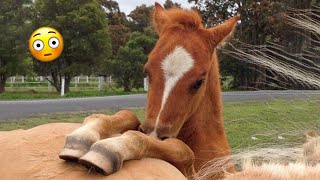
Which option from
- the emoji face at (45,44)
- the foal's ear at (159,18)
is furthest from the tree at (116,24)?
the foal's ear at (159,18)

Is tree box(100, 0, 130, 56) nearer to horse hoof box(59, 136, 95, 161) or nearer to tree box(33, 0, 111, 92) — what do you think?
tree box(33, 0, 111, 92)

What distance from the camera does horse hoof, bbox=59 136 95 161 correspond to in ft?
5.29

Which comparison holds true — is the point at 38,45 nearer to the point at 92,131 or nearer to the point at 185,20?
the point at 185,20

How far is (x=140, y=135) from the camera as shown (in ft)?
5.87

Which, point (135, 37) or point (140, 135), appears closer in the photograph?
point (140, 135)

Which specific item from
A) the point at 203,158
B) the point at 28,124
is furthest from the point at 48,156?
the point at 28,124

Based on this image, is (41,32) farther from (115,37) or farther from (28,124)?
(115,37)

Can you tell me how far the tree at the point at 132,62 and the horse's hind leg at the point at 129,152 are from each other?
26.5m

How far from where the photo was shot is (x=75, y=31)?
27.7 m

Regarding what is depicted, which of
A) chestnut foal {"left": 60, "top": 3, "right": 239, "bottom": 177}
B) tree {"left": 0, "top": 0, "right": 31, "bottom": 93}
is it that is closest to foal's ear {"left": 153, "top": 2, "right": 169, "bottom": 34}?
chestnut foal {"left": 60, "top": 3, "right": 239, "bottom": 177}

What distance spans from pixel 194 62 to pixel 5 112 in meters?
11.3

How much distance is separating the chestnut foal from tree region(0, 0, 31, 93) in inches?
1012

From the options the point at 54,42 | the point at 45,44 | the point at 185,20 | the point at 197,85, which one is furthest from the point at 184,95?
the point at 54,42

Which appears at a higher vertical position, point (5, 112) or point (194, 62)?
point (194, 62)
